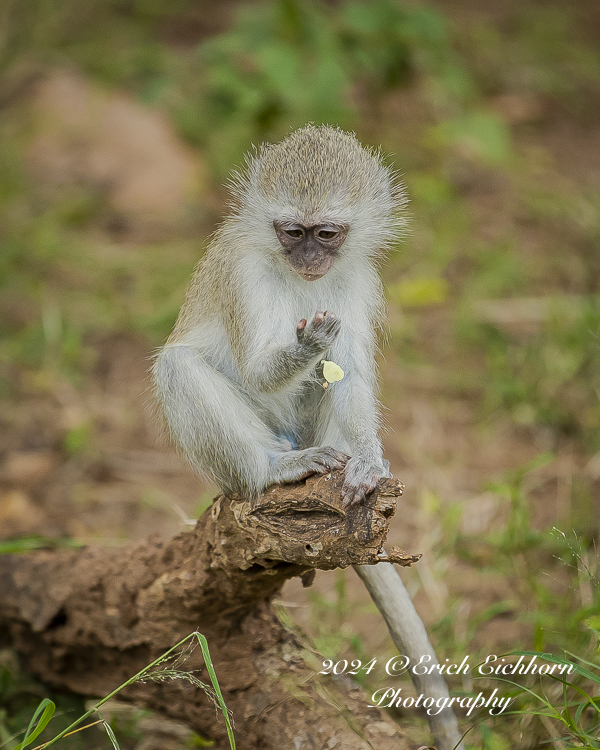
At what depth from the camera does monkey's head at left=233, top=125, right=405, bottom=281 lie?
3.95m

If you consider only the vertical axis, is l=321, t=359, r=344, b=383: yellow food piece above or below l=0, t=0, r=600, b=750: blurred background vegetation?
below

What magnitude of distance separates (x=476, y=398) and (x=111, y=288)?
3.87 m

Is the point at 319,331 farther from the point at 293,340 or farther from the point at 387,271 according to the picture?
the point at 387,271

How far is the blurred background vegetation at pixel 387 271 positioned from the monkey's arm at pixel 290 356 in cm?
101

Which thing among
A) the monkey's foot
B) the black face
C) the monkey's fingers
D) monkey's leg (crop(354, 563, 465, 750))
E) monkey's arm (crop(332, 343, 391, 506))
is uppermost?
the black face

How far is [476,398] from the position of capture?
709 centimetres

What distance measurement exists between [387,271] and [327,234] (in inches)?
181

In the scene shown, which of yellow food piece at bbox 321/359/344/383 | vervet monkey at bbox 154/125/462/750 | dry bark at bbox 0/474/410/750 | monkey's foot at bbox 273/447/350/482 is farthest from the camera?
yellow food piece at bbox 321/359/344/383

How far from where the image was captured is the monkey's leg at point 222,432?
3775 millimetres

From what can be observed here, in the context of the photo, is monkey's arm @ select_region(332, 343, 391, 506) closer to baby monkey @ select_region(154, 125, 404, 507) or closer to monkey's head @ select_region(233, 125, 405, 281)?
baby monkey @ select_region(154, 125, 404, 507)

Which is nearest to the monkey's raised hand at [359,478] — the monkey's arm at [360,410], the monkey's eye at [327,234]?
the monkey's arm at [360,410]

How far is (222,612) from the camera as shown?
12.8ft

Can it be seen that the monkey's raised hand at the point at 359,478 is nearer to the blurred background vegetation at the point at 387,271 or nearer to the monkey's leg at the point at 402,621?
the monkey's leg at the point at 402,621

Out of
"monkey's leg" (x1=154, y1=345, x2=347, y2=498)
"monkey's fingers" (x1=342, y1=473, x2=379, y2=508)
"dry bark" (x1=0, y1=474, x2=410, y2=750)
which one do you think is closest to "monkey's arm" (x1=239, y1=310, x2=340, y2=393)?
"monkey's leg" (x1=154, y1=345, x2=347, y2=498)
